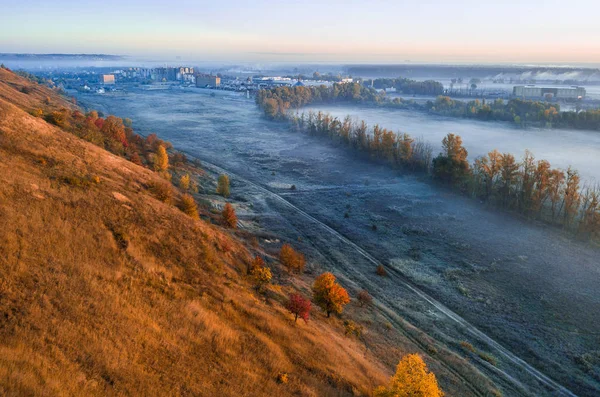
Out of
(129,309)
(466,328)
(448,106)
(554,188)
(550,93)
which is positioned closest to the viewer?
(129,309)

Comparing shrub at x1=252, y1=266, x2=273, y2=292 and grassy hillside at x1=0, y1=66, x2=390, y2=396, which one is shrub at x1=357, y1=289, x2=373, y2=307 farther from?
shrub at x1=252, y1=266, x2=273, y2=292

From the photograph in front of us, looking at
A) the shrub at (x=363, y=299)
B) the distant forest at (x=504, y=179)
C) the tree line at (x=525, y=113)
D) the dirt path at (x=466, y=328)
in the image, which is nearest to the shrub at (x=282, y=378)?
the dirt path at (x=466, y=328)

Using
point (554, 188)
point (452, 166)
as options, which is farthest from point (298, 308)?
point (452, 166)

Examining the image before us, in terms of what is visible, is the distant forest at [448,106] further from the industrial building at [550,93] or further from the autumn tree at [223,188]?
the autumn tree at [223,188]

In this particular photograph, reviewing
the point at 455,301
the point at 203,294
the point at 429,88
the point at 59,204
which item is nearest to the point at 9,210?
the point at 59,204

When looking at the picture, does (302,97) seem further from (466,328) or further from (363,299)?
(466,328)

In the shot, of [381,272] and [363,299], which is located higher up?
[363,299]
